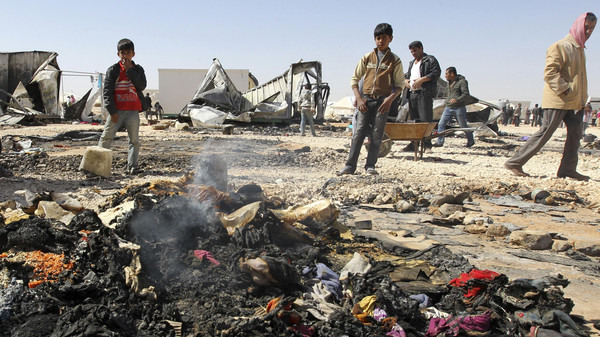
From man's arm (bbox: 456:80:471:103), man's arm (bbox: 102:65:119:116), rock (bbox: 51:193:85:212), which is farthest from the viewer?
man's arm (bbox: 456:80:471:103)

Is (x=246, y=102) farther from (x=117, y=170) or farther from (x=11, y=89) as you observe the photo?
(x=117, y=170)

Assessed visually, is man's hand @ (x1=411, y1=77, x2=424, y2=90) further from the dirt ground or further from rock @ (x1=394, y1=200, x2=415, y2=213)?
rock @ (x1=394, y1=200, x2=415, y2=213)

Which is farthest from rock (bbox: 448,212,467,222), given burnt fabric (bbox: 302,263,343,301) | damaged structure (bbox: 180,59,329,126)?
damaged structure (bbox: 180,59,329,126)

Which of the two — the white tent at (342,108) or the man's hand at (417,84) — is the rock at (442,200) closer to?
the man's hand at (417,84)

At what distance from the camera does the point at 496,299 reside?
2324 millimetres

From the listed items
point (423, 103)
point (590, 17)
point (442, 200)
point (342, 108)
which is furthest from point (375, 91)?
point (342, 108)

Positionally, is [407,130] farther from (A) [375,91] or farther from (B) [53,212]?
(B) [53,212]

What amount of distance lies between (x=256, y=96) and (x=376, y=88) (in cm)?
1425

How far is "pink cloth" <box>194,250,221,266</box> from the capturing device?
9.17 feet

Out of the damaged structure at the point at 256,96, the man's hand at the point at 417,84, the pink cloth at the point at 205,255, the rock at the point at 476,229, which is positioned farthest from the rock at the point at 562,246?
the damaged structure at the point at 256,96

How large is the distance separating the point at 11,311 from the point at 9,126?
15877mm

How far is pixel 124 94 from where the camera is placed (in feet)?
19.6

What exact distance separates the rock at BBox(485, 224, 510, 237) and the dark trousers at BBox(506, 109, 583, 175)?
283 cm

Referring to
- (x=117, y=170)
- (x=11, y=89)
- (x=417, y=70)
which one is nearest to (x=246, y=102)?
(x=11, y=89)
